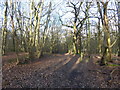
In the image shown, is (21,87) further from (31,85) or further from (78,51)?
(78,51)

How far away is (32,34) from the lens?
11.6 metres

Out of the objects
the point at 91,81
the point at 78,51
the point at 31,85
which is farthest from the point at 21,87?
the point at 78,51

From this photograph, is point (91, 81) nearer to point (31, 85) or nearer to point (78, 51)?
point (31, 85)

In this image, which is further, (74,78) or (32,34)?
(32,34)

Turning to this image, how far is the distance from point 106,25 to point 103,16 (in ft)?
3.16

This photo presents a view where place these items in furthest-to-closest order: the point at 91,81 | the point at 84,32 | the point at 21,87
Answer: the point at 84,32
the point at 91,81
the point at 21,87

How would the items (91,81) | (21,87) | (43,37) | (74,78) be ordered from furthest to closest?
(43,37) < (74,78) < (91,81) < (21,87)

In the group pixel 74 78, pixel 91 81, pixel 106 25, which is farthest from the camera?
pixel 106 25

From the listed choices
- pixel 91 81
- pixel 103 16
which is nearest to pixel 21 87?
pixel 91 81

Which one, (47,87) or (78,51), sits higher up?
(78,51)

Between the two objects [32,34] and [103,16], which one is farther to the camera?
[32,34]

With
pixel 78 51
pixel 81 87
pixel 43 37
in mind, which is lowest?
pixel 81 87

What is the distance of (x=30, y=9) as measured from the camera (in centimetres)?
1137

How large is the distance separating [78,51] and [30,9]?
1011 cm
